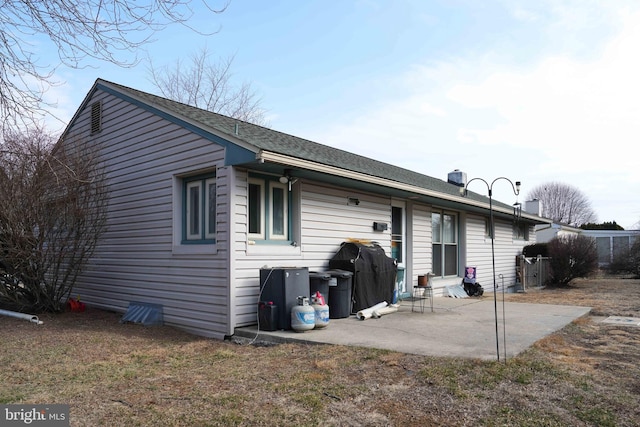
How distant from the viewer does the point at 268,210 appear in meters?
8.06

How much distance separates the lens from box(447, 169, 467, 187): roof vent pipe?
60.3ft

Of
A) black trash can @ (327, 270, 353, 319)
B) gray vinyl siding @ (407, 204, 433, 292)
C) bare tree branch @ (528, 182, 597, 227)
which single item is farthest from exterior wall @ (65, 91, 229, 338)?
bare tree branch @ (528, 182, 597, 227)

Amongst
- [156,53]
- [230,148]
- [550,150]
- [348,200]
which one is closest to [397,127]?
[550,150]

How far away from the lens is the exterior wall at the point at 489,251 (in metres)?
14.7

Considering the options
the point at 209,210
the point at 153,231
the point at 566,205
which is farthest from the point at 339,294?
the point at 566,205

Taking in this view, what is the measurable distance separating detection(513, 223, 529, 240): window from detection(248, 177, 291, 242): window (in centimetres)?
1259

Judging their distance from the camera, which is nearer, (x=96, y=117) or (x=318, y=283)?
(x=318, y=283)

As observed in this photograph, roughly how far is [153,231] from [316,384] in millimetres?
5333

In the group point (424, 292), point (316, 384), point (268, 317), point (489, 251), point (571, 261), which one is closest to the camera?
point (316, 384)

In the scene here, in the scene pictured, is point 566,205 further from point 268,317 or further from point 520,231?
point 268,317

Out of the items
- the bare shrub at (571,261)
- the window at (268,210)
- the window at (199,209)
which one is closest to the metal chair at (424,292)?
the window at (268,210)

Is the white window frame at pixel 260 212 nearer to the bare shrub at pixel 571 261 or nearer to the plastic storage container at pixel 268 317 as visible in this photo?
the plastic storage container at pixel 268 317

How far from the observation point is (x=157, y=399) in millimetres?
4320
